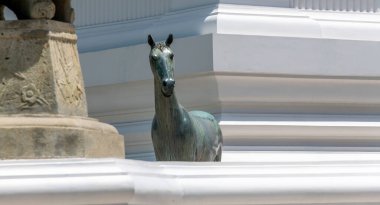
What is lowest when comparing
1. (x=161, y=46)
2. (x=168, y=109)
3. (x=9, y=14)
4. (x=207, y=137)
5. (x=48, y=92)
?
(x=207, y=137)

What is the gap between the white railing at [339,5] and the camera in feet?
27.2

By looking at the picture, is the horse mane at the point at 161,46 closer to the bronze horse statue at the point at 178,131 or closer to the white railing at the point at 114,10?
the bronze horse statue at the point at 178,131

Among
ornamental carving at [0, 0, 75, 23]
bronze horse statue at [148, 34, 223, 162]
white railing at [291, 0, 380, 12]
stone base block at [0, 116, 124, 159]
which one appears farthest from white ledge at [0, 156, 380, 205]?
white railing at [291, 0, 380, 12]

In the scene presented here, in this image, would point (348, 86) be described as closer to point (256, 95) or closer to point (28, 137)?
point (256, 95)

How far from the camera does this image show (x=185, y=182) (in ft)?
16.1

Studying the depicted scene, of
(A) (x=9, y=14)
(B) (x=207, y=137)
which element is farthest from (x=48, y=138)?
(A) (x=9, y=14)

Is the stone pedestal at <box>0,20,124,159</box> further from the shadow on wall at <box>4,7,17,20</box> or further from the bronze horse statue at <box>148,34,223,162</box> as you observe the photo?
the shadow on wall at <box>4,7,17,20</box>

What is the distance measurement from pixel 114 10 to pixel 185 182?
3819 millimetres

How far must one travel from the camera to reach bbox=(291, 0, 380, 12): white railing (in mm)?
8297

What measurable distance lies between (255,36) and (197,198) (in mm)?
3017

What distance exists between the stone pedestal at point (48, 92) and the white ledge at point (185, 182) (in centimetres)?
44

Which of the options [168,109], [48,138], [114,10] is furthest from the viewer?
[114,10]

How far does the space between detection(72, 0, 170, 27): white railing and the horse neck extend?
1.38 meters

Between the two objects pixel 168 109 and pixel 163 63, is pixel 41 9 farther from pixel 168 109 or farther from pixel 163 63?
pixel 168 109
